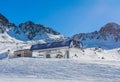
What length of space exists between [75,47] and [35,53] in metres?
7.29

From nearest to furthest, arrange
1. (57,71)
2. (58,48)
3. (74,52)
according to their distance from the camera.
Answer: (57,71) → (58,48) → (74,52)

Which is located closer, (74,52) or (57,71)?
(57,71)

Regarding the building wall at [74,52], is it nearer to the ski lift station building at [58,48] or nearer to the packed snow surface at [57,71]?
the ski lift station building at [58,48]

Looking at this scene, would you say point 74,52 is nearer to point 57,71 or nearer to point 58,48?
point 58,48

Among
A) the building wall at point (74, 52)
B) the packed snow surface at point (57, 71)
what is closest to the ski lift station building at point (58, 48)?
the building wall at point (74, 52)

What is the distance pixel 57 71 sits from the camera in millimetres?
25547

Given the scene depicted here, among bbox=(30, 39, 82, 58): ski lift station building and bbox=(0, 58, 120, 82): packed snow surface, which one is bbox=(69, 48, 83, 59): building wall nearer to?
bbox=(30, 39, 82, 58): ski lift station building

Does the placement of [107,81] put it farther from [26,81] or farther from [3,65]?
[3,65]

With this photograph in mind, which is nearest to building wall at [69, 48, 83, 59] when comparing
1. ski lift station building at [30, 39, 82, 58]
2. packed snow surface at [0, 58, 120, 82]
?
ski lift station building at [30, 39, 82, 58]

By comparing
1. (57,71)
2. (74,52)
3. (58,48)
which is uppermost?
(74,52)

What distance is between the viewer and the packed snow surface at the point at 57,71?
22359mm

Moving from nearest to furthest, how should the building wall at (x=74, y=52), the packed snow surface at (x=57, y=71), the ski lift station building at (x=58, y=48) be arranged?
the packed snow surface at (x=57, y=71) < the ski lift station building at (x=58, y=48) < the building wall at (x=74, y=52)

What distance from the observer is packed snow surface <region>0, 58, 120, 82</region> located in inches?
880

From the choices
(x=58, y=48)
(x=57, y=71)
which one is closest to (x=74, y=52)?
A: (x=58, y=48)
